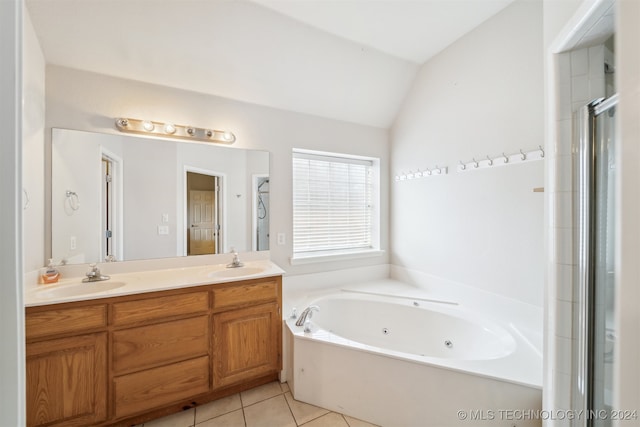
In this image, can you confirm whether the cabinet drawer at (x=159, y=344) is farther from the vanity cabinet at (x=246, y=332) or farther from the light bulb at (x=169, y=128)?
the light bulb at (x=169, y=128)

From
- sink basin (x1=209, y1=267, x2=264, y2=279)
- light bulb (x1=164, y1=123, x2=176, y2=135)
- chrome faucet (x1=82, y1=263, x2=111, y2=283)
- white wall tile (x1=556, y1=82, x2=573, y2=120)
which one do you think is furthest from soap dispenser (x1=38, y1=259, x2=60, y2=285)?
white wall tile (x1=556, y1=82, x2=573, y2=120)

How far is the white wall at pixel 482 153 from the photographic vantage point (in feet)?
5.63

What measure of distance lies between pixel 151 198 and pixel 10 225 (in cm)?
196

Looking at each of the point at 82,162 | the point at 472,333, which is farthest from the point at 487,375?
the point at 82,162

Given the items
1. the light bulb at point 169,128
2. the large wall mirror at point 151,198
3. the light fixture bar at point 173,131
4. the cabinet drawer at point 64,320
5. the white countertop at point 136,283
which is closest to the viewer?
the cabinet drawer at point 64,320

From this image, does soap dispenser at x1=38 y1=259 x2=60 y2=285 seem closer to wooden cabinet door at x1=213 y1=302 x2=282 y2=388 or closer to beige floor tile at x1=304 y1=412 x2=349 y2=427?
wooden cabinet door at x1=213 y1=302 x2=282 y2=388

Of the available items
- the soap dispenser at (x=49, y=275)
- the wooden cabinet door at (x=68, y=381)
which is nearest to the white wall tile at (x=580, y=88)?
the wooden cabinet door at (x=68, y=381)

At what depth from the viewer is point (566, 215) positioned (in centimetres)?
102

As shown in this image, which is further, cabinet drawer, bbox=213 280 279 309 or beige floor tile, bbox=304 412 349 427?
cabinet drawer, bbox=213 280 279 309

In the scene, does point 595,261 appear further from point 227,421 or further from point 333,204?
point 333,204

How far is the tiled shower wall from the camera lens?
1004 millimetres

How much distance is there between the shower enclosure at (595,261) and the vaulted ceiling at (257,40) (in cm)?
149

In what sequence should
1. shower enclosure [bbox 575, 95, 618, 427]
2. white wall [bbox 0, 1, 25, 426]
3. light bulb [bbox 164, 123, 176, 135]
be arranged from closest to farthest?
white wall [bbox 0, 1, 25, 426] < shower enclosure [bbox 575, 95, 618, 427] < light bulb [bbox 164, 123, 176, 135]

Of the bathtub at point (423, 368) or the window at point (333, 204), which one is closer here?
the bathtub at point (423, 368)
